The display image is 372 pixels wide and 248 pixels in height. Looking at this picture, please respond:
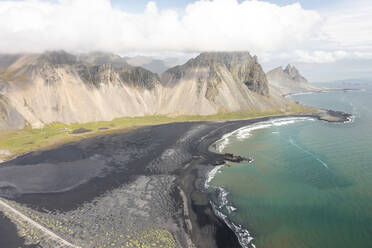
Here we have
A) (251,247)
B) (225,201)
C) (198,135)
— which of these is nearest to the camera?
(251,247)

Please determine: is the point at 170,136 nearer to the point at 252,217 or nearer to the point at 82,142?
the point at 82,142

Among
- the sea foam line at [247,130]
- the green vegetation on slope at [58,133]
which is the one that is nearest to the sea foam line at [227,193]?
the sea foam line at [247,130]

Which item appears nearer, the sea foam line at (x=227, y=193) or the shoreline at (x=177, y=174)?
the sea foam line at (x=227, y=193)

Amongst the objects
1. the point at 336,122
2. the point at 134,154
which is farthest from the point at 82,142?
the point at 336,122

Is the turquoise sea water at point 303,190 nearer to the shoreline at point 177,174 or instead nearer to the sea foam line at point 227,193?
the sea foam line at point 227,193

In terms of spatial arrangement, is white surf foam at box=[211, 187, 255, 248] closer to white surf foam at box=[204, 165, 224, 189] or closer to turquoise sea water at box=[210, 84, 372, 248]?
turquoise sea water at box=[210, 84, 372, 248]

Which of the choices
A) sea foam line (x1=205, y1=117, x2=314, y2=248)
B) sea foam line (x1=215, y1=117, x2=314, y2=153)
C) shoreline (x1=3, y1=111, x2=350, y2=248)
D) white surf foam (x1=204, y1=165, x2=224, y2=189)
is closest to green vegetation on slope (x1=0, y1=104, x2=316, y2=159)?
shoreline (x1=3, y1=111, x2=350, y2=248)

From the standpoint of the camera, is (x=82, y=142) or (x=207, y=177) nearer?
(x=207, y=177)
